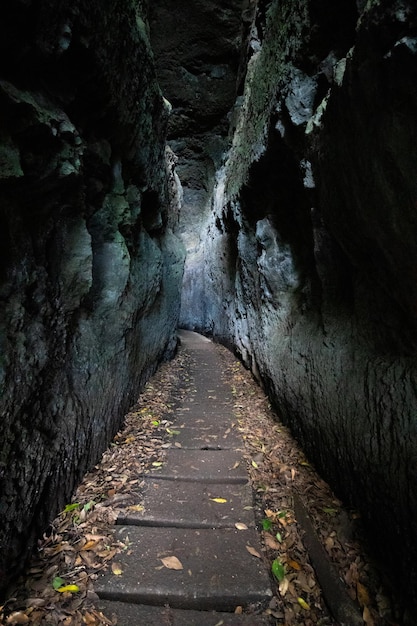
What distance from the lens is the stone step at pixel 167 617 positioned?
2447 millimetres

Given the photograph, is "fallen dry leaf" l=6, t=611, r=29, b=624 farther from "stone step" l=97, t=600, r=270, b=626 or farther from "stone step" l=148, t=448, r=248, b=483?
"stone step" l=148, t=448, r=248, b=483

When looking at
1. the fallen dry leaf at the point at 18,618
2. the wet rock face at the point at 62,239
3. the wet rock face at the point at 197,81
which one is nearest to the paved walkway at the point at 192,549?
the fallen dry leaf at the point at 18,618

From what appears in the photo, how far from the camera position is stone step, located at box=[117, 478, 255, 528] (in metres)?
3.44

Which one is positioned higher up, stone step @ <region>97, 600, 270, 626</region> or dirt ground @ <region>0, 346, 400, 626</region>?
dirt ground @ <region>0, 346, 400, 626</region>

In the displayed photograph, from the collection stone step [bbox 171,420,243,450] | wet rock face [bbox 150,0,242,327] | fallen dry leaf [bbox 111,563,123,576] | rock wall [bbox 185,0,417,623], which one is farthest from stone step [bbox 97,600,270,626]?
wet rock face [bbox 150,0,242,327]

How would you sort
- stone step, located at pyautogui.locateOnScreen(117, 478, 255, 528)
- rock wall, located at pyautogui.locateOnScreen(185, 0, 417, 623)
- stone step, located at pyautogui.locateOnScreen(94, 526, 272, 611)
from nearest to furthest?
rock wall, located at pyautogui.locateOnScreen(185, 0, 417, 623), stone step, located at pyautogui.locateOnScreen(94, 526, 272, 611), stone step, located at pyautogui.locateOnScreen(117, 478, 255, 528)

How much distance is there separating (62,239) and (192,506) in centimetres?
320

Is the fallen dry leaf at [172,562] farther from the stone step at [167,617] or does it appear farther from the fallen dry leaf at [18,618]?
the fallen dry leaf at [18,618]

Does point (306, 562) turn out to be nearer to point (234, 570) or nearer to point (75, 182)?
point (234, 570)

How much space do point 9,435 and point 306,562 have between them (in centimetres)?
277

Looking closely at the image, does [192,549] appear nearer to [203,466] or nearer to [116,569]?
[116,569]

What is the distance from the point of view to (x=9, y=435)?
2.68 metres

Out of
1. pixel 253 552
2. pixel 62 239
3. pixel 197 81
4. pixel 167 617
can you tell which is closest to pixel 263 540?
pixel 253 552

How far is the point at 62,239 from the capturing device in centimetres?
359
